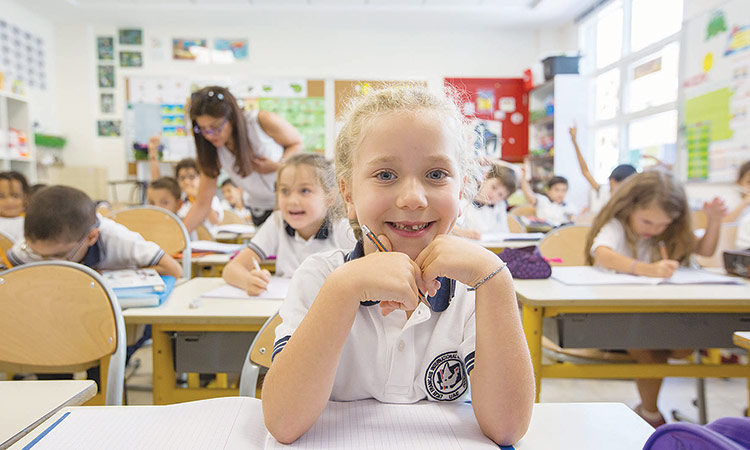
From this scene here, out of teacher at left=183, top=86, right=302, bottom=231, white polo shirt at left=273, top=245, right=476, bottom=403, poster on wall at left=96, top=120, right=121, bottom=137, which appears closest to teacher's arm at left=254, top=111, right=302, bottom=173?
teacher at left=183, top=86, right=302, bottom=231

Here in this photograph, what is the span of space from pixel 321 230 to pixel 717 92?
11.7ft

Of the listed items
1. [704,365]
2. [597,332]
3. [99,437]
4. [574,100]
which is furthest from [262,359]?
[574,100]

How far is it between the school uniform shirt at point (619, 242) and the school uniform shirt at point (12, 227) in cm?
322

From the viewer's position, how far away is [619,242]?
1.98m

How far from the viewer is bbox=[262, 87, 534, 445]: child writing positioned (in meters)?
0.60

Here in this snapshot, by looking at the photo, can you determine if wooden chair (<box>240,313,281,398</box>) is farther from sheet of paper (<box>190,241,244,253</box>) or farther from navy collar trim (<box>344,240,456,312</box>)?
sheet of paper (<box>190,241,244,253</box>)

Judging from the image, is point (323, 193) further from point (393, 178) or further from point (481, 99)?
point (481, 99)

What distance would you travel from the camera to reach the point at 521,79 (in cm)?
675

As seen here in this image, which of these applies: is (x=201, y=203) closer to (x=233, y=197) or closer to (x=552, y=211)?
(x=233, y=197)

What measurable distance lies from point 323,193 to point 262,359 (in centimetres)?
84

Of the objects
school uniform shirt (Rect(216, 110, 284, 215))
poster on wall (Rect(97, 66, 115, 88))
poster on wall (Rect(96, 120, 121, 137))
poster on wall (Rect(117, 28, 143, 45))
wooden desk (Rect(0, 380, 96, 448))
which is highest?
poster on wall (Rect(117, 28, 143, 45))

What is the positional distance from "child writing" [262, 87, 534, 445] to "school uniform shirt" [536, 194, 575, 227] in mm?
4521

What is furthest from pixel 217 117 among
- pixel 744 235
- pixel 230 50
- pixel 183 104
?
pixel 230 50

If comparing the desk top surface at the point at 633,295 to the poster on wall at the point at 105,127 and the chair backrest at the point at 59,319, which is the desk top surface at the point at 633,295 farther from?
the poster on wall at the point at 105,127
